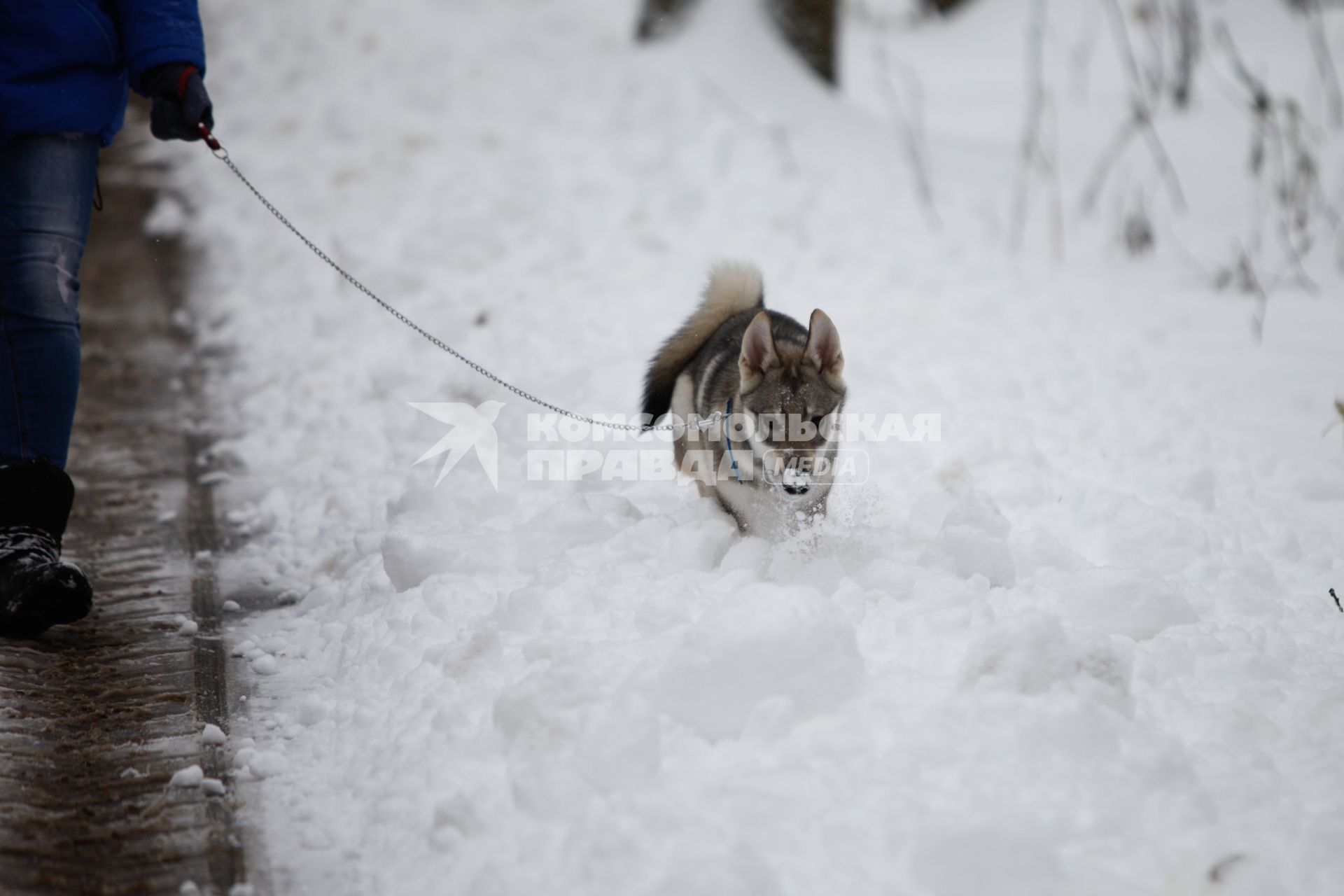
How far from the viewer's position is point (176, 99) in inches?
146

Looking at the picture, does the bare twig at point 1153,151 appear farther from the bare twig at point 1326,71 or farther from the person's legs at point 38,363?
the person's legs at point 38,363

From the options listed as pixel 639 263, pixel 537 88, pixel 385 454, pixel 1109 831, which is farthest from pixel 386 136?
pixel 1109 831

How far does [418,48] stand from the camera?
11.9 meters

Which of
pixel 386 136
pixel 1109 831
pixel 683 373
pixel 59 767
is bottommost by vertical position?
pixel 59 767

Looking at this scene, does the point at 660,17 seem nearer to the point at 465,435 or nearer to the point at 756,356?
the point at 465,435

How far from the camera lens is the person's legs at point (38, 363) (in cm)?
345

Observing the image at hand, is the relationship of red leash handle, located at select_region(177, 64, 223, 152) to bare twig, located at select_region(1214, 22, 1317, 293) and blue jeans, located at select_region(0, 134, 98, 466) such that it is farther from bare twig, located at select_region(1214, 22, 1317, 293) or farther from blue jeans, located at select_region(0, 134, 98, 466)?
bare twig, located at select_region(1214, 22, 1317, 293)

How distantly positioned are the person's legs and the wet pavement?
0.68ft

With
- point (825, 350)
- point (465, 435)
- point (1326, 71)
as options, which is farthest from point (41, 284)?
point (1326, 71)

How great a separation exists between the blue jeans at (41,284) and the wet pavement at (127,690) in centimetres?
65

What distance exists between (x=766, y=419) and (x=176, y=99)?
2250mm

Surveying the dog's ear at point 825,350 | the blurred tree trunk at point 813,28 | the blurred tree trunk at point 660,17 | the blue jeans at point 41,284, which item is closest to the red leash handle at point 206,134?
the blue jeans at point 41,284

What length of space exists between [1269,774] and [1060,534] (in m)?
1.60

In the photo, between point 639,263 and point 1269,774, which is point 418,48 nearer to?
point 639,263
